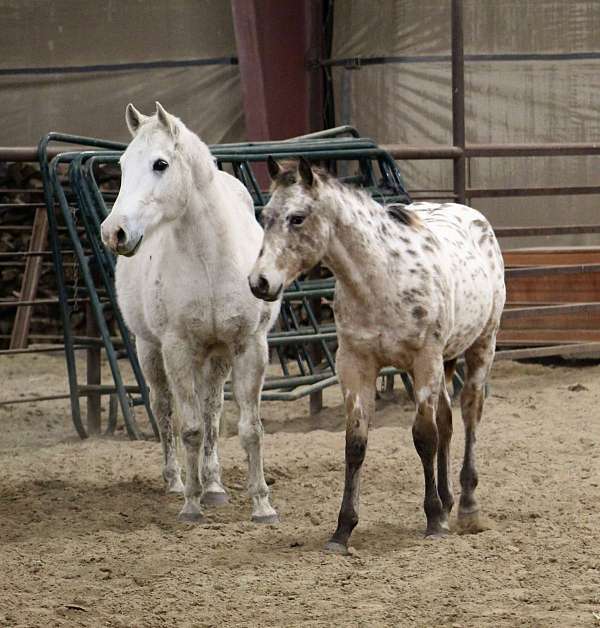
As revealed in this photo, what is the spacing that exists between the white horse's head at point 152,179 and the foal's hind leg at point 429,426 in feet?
3.70

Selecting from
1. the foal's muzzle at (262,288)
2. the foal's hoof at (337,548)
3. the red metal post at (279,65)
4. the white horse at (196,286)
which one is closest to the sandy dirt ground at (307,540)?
the foal's hoof at (337,548)

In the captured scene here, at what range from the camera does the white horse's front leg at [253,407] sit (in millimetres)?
4992

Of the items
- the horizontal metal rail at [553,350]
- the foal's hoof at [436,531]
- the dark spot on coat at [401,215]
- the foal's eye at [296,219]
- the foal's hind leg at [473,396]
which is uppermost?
the foal's eye at [296,219]

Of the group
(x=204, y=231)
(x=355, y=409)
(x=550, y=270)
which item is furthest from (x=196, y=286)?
(x=550, y=270)

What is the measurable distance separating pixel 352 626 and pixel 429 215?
6.99 ft

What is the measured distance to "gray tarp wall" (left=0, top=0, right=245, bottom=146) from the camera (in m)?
10.2

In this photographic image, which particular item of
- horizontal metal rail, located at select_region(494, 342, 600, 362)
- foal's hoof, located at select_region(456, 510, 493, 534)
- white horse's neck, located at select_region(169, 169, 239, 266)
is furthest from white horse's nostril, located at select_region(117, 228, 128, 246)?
horizontal metal rail, located at select_region(494, 342, 600, 362)

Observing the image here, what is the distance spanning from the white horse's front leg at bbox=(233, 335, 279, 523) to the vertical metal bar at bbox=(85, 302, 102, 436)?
7.94ft

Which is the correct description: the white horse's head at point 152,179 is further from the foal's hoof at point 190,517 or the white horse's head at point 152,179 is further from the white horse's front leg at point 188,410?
the foal's hoof at point 190,517

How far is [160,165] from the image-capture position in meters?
4.71

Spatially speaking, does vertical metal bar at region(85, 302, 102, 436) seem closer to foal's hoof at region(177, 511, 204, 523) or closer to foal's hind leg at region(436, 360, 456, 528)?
foal's hoof at region(177, 511, 204, 523)

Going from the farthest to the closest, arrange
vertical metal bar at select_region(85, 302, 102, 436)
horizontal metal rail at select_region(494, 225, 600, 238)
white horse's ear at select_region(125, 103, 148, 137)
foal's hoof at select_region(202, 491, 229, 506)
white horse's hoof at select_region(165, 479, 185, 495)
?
horizontal metal rail at select_region(494, 225, 600, 238)
vertical metal bar at select_region(85, 302, 102, 436)
white horse's hoof at select_region(165, 479, 185, 495)
foal's hoof at select_region(202, 491, 229, 506)
white horse's ear at select_region(125, 103, 148, 137)

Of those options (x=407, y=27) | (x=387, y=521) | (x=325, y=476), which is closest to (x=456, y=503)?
(x=387, y=521)

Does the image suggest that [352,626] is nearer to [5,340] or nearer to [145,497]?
[145,497]
